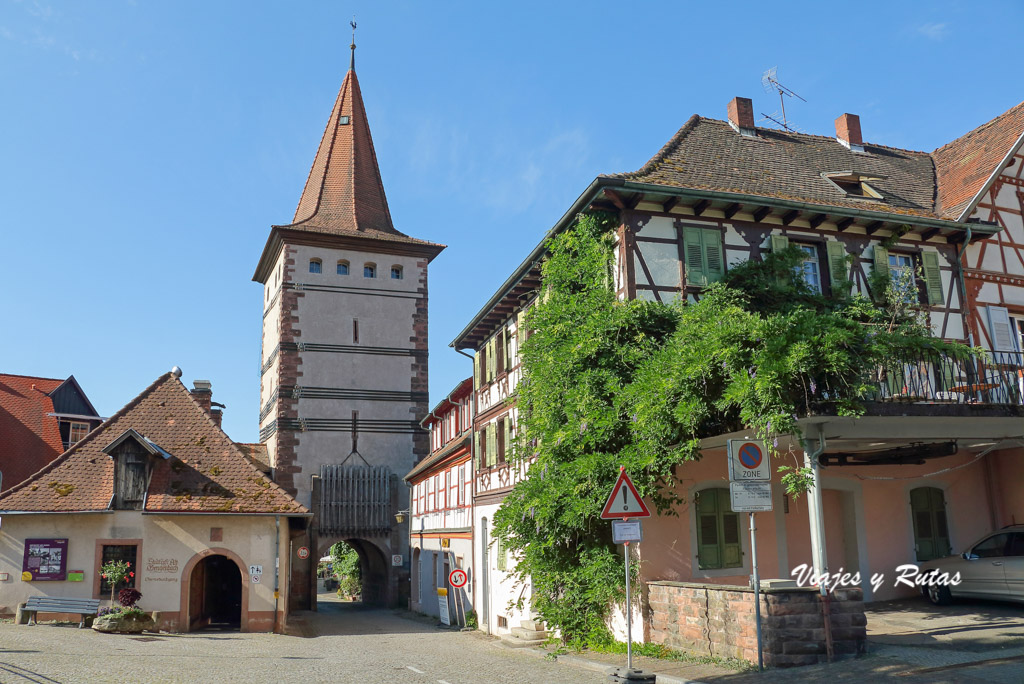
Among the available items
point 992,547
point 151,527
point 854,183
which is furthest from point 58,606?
point 854,183

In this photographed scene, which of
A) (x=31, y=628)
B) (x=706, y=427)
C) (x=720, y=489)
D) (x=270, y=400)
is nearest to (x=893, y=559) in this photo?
(x=720, y=489)

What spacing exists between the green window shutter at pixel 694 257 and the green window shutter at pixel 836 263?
2921 mm

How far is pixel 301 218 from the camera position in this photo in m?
40.7

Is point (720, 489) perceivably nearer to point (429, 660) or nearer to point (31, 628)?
point (429, 660)

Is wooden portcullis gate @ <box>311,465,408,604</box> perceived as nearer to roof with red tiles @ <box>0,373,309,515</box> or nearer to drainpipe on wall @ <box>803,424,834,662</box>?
roof with red tiles @ <box>0,373,309,515</box>

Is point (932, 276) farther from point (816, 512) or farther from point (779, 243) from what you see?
point (816, 512)

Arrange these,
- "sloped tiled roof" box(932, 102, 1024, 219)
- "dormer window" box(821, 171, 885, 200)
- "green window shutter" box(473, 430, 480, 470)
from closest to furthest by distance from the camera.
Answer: "dormer window" box(821, 171, 885, 200) < "sloped tiled roof" box(932, 102, 1024, 219) < "green window shutter" box(473, 430, 480, 470)

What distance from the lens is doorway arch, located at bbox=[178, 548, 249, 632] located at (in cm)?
2062

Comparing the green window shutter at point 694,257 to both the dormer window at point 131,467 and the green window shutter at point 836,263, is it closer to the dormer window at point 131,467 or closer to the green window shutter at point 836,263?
the green window shutter at point 836,263

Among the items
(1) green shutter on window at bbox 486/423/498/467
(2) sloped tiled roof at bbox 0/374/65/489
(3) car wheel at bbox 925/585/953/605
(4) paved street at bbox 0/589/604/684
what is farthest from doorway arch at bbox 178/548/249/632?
(3) car wheel at bbox 925/585/953/605

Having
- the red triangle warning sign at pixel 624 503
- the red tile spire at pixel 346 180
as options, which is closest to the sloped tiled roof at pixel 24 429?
the red tile spire at pixel 346 180

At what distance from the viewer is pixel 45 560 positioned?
66.3 ft

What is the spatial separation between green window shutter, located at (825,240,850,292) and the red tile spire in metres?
25.3

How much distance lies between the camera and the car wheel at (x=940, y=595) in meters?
15.1
